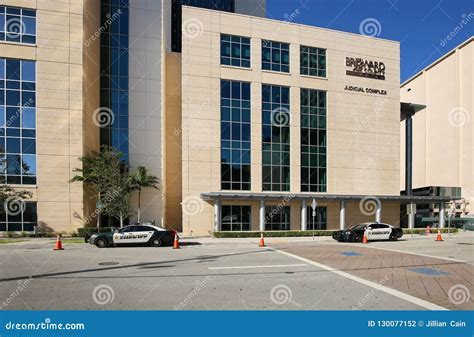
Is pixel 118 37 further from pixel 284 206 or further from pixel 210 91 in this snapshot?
pixel 284 206

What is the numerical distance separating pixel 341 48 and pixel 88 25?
24.3 m

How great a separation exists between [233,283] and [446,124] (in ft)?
213

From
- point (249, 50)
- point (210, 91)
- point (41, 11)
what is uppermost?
point (41, 11)

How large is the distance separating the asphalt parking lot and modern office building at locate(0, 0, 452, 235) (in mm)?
16412

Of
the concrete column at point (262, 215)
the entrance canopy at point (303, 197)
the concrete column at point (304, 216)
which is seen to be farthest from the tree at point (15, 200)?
the concrete column at point (304, 216)

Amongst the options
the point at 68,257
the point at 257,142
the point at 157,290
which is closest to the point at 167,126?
the point at 257,142

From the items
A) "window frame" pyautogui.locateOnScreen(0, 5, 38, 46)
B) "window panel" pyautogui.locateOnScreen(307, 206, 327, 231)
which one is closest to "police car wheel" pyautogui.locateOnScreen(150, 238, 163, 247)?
"window panel" pyautogui.locateOnScreen(307, 206, 327, 231)

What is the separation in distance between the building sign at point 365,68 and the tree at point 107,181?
78.2ft

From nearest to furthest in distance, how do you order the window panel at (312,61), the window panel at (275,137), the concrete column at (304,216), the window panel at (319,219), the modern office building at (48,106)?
the modern office building at (48,106) < the concrete column at (304,216) < the window panel at (275,137) < the window panel at (319,219) < the window panel at (312,61)

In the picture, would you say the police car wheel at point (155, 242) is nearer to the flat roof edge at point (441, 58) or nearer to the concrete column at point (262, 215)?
the concrete column at point (262, 215)

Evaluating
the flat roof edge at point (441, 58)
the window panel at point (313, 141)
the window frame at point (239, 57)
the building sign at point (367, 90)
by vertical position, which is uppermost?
the flat roof edge at point (441, 58)

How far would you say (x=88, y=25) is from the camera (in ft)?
107

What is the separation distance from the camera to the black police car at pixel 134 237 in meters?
18.4

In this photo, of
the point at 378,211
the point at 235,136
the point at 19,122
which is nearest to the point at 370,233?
the point at 378,211
